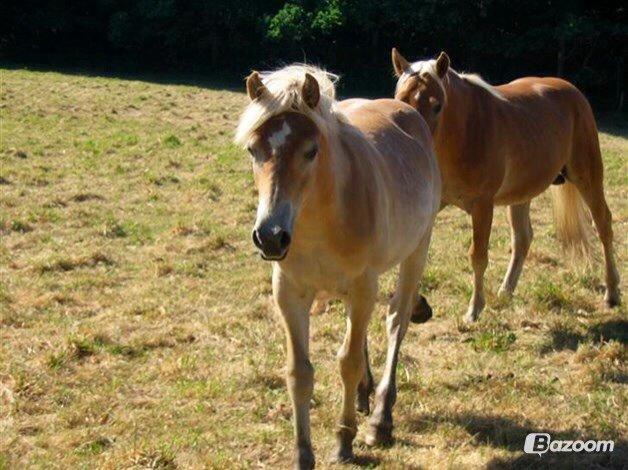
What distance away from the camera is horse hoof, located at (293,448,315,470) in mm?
3619

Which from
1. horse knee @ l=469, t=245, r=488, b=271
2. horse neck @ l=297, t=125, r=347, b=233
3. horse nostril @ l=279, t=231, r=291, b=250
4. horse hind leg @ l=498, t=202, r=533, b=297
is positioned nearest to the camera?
horse nostril @ l=279, t=231, r=291, b=250

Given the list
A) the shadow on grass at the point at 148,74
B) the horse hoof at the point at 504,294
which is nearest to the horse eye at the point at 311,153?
the horse hoof at the point at 504,294

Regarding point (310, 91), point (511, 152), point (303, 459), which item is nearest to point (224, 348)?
point (303, 459)

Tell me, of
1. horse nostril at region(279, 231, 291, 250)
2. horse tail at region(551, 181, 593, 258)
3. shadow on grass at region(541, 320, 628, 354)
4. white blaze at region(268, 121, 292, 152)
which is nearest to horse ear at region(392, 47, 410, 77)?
horse tail at region(551, 181, 593, 258)

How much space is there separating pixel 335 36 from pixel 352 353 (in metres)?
23.4

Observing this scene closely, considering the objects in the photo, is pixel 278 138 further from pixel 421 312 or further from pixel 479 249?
pixel 479 249

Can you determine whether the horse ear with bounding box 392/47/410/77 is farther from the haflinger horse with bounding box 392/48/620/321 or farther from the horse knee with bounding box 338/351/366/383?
the horse knee with bounding box 338/351/366/383

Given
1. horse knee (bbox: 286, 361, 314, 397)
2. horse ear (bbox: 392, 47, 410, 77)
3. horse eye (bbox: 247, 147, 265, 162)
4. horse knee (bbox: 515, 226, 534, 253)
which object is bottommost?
horse knee (bbox: 515, 226, 534, 253)

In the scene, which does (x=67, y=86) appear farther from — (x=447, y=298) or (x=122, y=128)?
(x=447, y=298)

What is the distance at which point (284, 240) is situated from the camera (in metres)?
2.91

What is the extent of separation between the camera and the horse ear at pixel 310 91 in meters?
3.23

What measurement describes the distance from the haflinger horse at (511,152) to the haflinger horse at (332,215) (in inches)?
43.1

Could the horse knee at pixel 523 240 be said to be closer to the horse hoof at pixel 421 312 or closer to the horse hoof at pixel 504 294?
the horse hoof at pixel 504 294

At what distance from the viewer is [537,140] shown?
6156 mm
